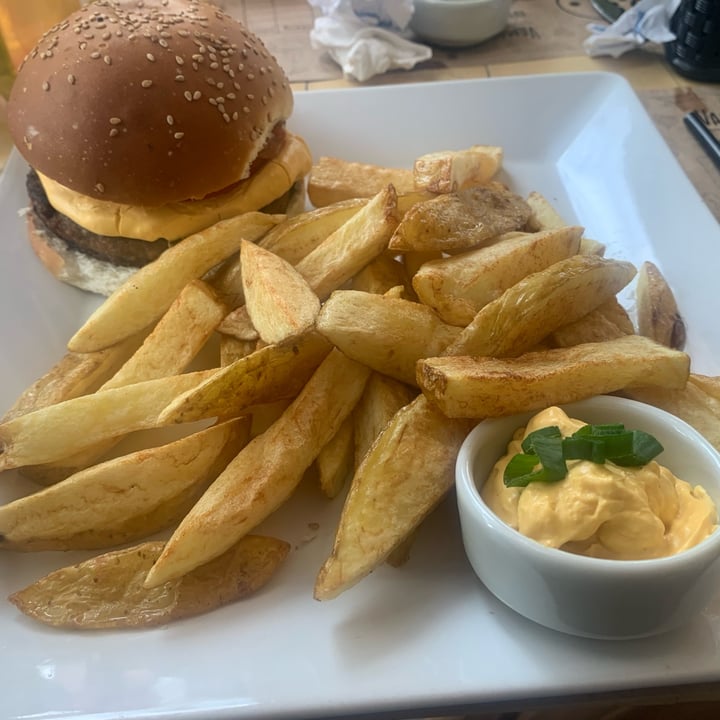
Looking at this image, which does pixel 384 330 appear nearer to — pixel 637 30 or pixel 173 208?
pixel 173 208

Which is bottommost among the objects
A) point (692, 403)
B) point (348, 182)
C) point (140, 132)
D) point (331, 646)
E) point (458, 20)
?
point (331, 646)

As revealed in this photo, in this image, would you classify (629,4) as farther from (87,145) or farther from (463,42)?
(87,145)

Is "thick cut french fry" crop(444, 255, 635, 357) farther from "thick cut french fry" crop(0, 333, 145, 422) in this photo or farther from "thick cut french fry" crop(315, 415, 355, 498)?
"thick cut french fry" crop(0, 333, 145, 422)

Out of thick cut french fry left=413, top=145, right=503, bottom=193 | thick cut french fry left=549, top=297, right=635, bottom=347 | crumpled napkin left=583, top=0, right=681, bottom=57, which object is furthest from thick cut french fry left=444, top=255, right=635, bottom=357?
crumpled napkin left=583, top=0, right=681, bottom=57

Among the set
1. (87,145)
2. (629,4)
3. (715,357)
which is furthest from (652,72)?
(87,145)

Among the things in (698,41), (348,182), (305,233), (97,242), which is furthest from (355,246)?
(698,41)

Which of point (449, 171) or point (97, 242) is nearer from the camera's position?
point (449, 171)

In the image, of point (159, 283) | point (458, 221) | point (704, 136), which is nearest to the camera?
point (458, 221)
